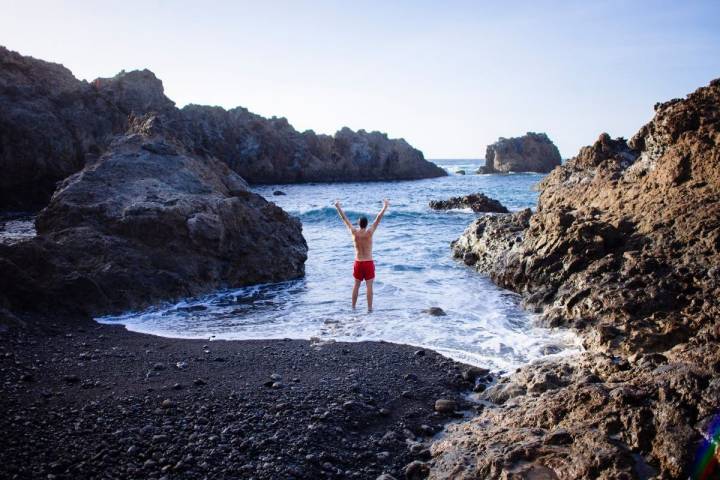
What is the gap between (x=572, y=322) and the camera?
7.27 meters

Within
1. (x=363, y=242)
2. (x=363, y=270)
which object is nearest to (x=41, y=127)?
(x=363, y=242)

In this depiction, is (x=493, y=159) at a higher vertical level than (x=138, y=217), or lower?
higher

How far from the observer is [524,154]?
279ft

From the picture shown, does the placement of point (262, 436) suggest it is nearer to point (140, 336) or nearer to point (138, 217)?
point (140, 336)

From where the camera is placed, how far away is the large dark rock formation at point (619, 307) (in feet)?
10.8

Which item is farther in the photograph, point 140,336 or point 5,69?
point 5,69

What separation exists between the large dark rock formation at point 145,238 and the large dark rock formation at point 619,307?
5567mm

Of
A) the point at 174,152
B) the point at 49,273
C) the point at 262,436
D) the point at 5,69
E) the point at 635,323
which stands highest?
the point at 5,69

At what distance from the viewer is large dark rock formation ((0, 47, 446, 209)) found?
1050 inches

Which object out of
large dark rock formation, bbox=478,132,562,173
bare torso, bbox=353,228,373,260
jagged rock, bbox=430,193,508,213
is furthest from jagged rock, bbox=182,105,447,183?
bare torso, bbox=353,228,373,260

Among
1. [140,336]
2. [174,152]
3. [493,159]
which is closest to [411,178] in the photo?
[493,159]

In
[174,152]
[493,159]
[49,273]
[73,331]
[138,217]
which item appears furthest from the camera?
[493,159]

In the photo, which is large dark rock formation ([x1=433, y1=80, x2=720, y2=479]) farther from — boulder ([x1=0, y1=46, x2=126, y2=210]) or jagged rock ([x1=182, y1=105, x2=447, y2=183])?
jagged rock ([x1=182, y1=105, x2=447, y2=183])

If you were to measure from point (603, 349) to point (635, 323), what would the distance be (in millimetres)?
491
